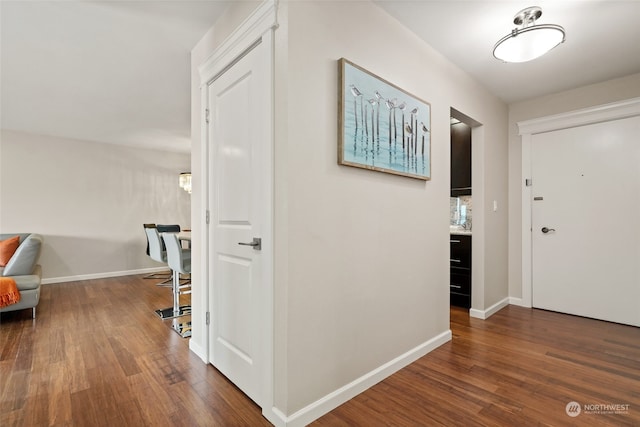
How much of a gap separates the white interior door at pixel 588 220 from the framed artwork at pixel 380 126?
211cm

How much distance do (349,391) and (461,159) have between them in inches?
120

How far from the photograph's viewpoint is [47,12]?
2035mm

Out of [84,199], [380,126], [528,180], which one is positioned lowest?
[84,199]

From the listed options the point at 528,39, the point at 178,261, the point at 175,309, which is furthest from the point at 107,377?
the point at 528,39

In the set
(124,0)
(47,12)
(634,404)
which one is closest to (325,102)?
(124,0)

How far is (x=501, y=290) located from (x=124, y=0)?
14.6 ft

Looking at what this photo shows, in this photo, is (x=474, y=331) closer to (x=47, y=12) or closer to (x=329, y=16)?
(x=329, y=16)

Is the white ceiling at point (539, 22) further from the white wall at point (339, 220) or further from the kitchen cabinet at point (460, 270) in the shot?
the kitchen cabinet at point (460, 270)

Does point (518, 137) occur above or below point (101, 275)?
above

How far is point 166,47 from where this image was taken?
249 centimetres

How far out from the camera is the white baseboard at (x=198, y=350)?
227cm

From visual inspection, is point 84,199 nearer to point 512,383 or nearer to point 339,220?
point 339,220

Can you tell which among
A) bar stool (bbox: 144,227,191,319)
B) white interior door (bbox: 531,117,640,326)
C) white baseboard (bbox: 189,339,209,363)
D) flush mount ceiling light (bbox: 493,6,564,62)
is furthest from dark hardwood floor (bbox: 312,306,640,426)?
bar stool (bbox: 144,227,191,319)

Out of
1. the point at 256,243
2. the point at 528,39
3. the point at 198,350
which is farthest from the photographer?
the point at 198,350
